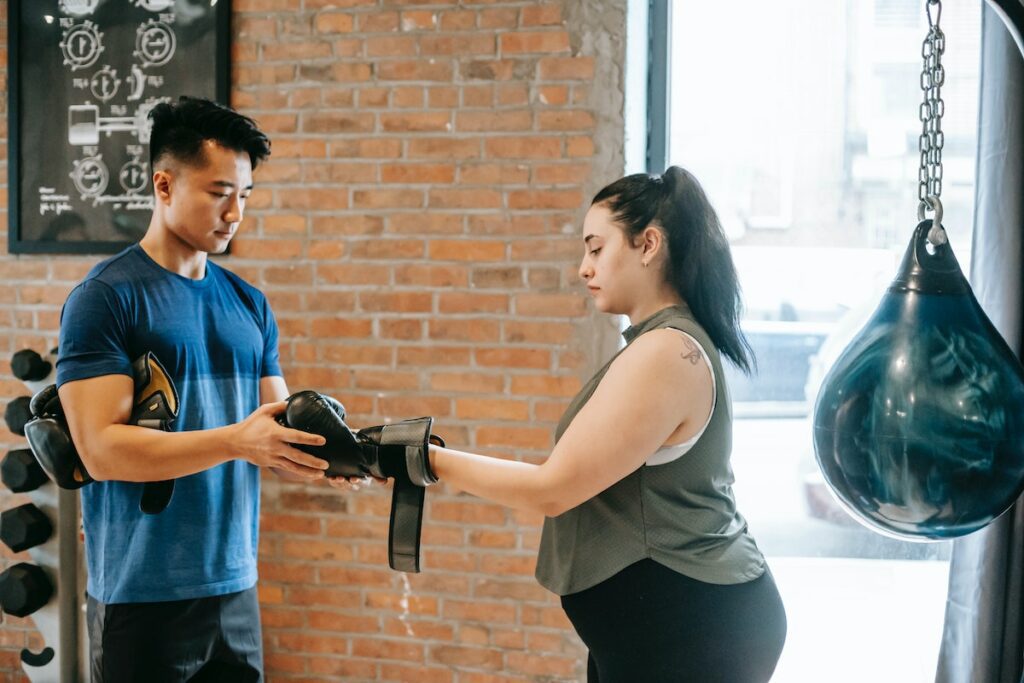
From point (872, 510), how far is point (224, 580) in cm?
128

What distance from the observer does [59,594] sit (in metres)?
2.47

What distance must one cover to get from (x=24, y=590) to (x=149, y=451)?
107 centimetres

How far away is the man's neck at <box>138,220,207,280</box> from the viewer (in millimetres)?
1872

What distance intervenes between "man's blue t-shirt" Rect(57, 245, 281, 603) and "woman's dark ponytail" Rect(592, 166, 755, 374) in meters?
0.90

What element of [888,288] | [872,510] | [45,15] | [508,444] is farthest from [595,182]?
[45,15]

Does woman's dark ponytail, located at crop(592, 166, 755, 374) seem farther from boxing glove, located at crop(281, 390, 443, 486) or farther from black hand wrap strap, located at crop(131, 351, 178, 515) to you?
black hand wrap strap, located at crop(131, 351, 178, 515)

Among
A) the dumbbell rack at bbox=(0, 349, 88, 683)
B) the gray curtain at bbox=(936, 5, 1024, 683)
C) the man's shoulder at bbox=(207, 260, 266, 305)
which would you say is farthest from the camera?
the dumbbell rack at bbox=(0, 349, 88, 683)

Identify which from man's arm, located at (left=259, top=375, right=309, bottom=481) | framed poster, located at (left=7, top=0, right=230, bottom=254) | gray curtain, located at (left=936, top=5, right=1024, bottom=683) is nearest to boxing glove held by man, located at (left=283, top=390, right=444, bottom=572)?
man's arm, located at (left=259, top=375, right=309, bottom=481)

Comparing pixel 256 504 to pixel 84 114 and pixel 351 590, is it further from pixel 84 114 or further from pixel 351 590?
pixel 84 114

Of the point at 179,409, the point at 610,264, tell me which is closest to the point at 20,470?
the point at 179,409

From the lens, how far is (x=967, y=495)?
1278 mm

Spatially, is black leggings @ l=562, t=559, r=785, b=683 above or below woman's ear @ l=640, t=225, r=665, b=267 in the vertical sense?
below

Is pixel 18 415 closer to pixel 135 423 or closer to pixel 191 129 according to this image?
pixel 135 423

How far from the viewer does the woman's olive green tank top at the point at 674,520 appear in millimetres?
1490
